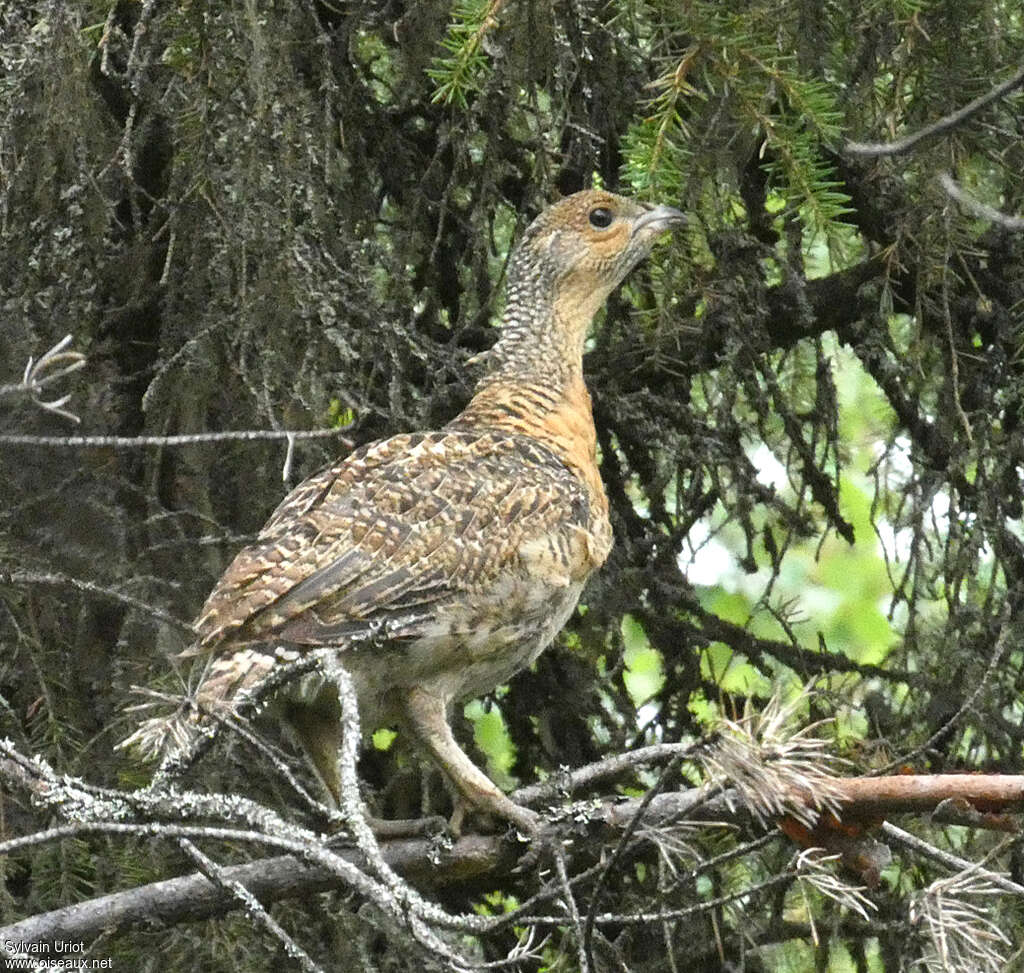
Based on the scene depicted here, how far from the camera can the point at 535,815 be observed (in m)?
4.02

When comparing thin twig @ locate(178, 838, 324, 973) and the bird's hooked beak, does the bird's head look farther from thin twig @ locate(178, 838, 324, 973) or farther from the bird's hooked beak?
thin twig @ locate(178, 838, 324, 973)

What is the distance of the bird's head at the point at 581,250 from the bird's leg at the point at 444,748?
1.46m

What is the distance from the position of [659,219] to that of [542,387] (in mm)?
623

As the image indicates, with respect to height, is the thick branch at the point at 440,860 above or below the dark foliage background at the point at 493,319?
below

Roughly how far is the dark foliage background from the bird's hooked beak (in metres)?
0.09

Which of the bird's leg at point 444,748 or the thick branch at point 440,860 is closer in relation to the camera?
the thick branch at point 440,860

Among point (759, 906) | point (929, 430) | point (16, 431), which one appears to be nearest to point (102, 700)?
point (16, 431)

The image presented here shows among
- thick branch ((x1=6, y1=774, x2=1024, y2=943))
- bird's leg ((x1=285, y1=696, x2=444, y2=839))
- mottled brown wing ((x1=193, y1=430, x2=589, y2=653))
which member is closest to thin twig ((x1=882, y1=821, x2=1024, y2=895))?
thick branch ((x1=6, y1=774, x2=1024, y2=943))

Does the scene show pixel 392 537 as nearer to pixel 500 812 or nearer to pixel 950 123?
pixel 500 812

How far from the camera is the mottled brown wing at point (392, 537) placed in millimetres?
3943

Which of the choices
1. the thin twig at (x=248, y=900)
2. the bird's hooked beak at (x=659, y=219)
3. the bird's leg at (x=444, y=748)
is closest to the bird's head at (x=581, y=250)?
the bird's hooked beak at (x=659, y=219)

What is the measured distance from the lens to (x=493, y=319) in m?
5.34

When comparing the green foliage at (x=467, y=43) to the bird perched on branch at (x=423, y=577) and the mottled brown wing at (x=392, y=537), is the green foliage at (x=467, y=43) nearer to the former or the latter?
the bird perched on branch at (x=423, y=577)

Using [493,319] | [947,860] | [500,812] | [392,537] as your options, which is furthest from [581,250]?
[947,860]
